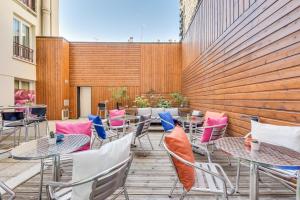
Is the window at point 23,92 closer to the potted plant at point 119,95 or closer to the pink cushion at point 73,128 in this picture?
the potted plant at point 119,95

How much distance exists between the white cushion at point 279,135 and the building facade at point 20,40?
8527 mm

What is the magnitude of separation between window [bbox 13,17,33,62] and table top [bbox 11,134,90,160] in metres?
8.27

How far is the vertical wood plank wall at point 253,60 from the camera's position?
2588mm

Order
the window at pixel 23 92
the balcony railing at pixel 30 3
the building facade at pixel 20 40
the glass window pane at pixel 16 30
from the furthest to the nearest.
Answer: the balcony railing at pixel 30 3 < the window at pixel 23 92 < the glass window pane at pixel 16 30 < the building facade at pixel 20 40

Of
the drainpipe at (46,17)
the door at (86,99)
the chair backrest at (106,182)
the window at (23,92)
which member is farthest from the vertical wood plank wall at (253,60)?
the drainpipe at (46,17)

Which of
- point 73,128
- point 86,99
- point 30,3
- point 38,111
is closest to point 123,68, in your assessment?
point 86,99

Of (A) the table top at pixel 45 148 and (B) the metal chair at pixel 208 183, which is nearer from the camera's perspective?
(B) the metal chair at pixel 208 183

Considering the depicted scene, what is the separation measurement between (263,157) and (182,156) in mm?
642

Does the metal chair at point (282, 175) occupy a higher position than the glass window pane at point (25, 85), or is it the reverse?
the glass window pane at point (25, 85)

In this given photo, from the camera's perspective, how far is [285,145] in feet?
7.44

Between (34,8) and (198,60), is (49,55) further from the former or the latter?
(198,60)

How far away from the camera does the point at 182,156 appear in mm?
1895

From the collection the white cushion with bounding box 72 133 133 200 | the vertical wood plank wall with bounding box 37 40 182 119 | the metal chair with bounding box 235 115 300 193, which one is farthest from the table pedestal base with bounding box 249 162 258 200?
the vertical wood plank wall with bounding box 37 40 182 119

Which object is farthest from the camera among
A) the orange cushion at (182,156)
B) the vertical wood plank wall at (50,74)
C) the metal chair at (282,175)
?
the vertical wood plank wall at (50,74)
